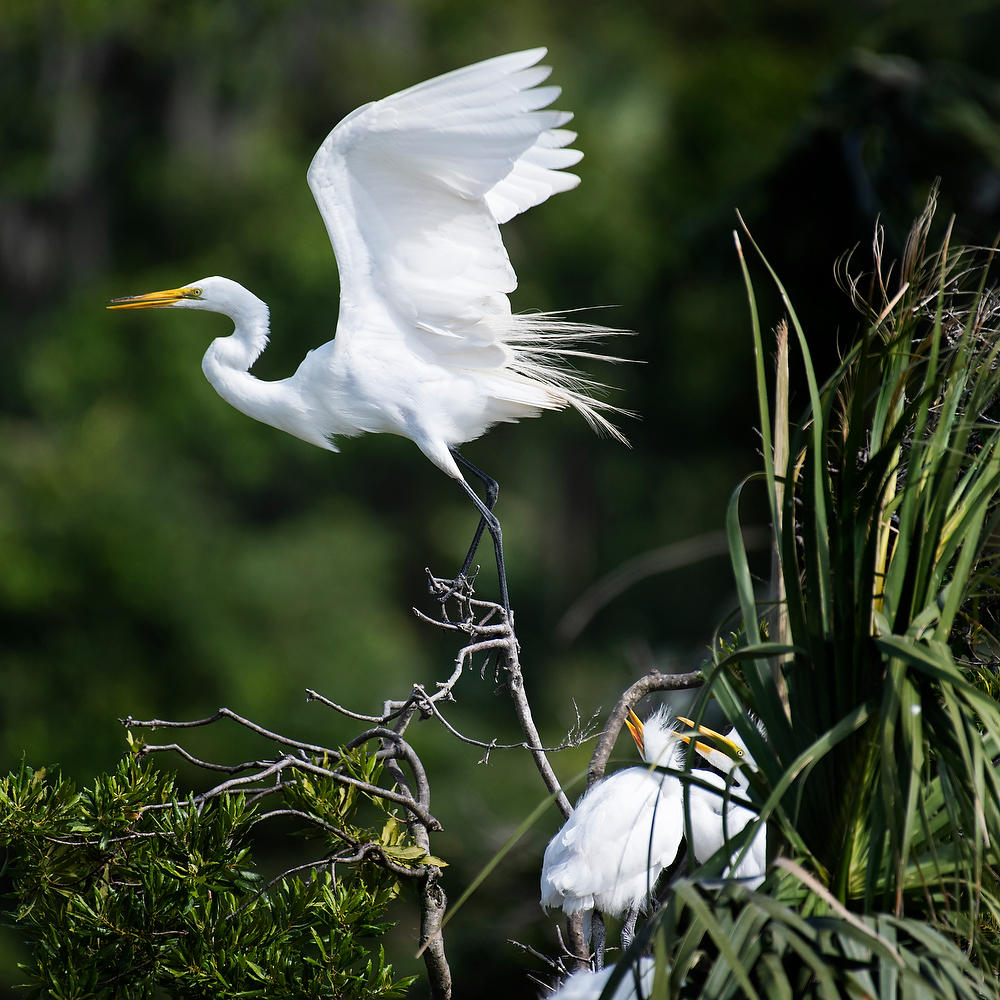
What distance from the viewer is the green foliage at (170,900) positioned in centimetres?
171

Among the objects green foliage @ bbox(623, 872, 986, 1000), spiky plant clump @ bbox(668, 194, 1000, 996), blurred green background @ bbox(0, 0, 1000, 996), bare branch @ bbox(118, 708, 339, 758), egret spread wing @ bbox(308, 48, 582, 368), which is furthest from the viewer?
blurred green background @ bbox(0, 0, 1000, 996)

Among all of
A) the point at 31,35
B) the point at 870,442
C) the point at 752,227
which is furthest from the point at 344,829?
the point at 31,35

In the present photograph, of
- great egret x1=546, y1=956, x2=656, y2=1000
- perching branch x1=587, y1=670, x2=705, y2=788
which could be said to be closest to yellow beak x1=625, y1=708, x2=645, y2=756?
perching branch x1=587, y1=670, x2=705, y2=788

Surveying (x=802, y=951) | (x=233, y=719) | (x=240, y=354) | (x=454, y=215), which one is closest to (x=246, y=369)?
(x=240, y=354)

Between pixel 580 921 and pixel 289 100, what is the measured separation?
13211 mm

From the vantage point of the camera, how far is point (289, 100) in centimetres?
1441

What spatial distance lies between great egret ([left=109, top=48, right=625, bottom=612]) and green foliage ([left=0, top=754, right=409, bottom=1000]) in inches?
27.3

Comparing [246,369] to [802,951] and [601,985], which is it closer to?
[601,985]

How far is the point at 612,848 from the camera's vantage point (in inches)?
83.5

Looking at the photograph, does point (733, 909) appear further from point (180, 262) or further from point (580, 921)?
point (180, 262)

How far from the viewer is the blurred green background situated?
29.6 feet

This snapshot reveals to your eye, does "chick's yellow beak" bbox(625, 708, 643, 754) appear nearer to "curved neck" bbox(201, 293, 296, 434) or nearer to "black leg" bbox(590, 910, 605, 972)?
"black leg" bbox(590, 910, 605, 972)

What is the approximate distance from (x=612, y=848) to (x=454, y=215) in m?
1.07

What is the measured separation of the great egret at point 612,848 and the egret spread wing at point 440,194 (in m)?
0.88
